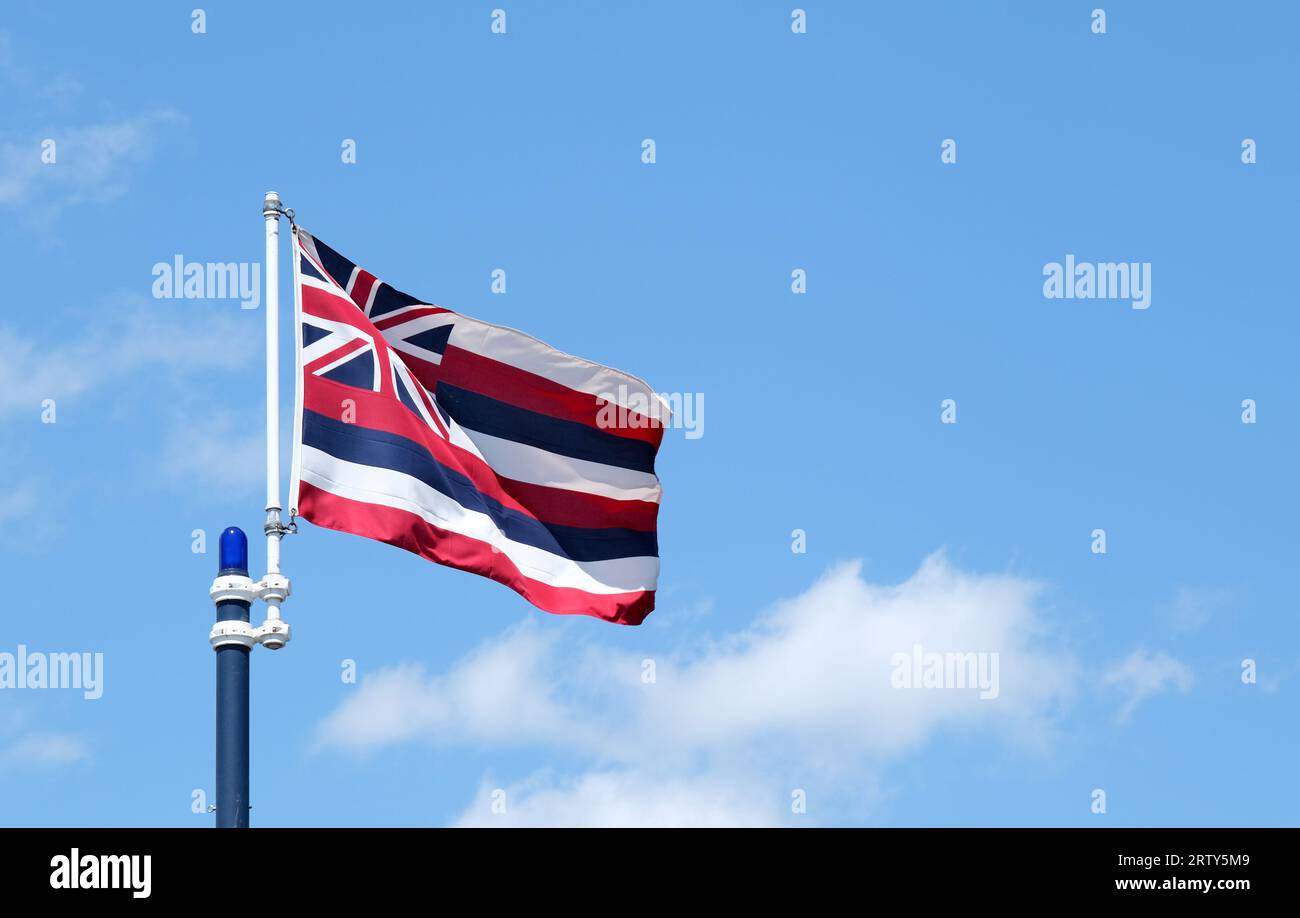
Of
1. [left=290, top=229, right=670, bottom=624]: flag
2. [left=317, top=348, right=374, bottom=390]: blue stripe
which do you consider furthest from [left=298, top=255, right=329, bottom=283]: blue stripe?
[left=317, top=348, right=374, bottom=390]: blue stripe

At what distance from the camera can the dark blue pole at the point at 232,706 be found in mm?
25391

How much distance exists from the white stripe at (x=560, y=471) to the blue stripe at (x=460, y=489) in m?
0.49

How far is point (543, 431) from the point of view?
109 feet

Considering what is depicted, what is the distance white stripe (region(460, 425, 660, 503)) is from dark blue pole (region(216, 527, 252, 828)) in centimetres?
597

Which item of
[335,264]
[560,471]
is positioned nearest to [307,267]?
[335,264]

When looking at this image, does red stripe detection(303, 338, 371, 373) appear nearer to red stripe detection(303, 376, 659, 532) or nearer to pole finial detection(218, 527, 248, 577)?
red stripe detection(303, 376, 659, 532)

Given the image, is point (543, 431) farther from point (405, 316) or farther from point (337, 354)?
point (337, 354)

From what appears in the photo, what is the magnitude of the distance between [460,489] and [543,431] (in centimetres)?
201

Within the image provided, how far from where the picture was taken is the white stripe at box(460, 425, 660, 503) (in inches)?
1287

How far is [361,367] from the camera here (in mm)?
30531
